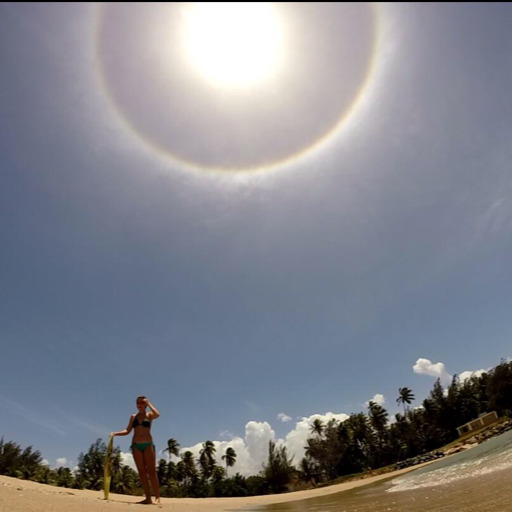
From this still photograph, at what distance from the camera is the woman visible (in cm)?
542

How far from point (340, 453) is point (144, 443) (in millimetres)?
65150

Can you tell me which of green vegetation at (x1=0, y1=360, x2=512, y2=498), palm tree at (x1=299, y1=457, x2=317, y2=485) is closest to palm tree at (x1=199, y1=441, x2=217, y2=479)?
green vegetation at (x1=0, y1=360, x2=512, y2=498)

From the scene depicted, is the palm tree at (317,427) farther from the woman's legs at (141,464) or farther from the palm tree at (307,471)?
the woman's legs at (141,464)

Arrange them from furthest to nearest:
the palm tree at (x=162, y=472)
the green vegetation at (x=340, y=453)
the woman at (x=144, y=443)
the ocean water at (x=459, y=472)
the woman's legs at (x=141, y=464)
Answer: the palm tree at (x=162, y=472) → the green vegetation at (x=340, y=453) → the ocean water at (x=459, y=472) → the woman at (x=144, y=443) → the woman's legs at (x=141, y=464)

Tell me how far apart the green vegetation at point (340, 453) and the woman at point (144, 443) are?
164 feet

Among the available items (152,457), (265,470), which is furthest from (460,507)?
(265,470)

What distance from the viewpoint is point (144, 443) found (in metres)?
5.64

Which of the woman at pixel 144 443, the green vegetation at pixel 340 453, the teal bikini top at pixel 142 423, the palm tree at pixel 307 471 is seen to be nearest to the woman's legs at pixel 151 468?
the woman at pixel 144 443

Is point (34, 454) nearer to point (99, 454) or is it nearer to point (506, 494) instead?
point (99, 454)

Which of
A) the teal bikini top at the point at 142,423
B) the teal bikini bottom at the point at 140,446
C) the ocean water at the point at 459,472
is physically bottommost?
the ocean water at the point at 459,472

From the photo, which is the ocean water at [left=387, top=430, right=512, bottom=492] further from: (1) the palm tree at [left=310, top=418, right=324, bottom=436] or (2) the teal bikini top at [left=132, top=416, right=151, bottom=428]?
(1) the palm tree at [left=310, top=418, right=324, bottom=436]

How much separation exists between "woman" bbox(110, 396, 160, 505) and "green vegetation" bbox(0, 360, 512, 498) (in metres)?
50.0

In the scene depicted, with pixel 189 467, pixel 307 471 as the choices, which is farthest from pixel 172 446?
pixel 307 471

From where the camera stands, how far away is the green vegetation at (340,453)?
162 feet
